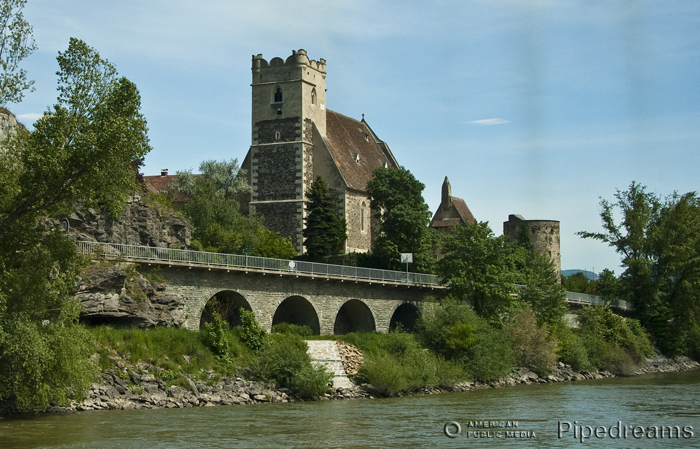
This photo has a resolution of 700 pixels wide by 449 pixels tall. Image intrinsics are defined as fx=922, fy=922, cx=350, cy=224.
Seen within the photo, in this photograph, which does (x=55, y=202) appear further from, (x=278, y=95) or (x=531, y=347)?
(x=278, y=95)

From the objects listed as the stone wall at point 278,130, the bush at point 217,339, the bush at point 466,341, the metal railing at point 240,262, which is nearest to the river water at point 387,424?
the bush at point 217,339

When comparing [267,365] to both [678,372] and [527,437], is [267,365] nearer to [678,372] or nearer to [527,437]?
[527,437]

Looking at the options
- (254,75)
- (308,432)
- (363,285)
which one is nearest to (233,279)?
(363,285)

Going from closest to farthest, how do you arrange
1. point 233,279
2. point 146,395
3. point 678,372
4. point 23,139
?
point 23,139 → point 146,395 → point 233,279 → point 678,372

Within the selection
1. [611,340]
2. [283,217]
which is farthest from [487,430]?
[283,217]

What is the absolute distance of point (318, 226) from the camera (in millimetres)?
62719

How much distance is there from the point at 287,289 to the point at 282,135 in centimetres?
2427

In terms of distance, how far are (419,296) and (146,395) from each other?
25.2m

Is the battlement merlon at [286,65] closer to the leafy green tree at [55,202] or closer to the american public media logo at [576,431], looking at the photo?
the leafy green tree at [55,202]

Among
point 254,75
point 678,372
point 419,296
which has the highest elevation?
point 254,75

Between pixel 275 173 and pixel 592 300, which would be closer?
pixel 275 173

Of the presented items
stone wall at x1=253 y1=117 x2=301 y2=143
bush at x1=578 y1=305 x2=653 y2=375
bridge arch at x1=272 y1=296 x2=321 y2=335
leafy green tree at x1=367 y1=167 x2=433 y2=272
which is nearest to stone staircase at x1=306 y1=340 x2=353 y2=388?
bridge arch at x1=272 y1=296 x2=321 y2=335

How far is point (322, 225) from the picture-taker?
206 ft

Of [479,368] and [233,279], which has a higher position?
[233,279]
